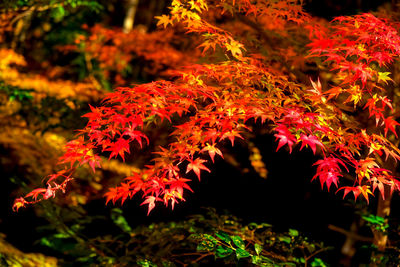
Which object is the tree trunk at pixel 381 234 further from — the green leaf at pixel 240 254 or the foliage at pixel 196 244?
the green leaf at pixel 240 254

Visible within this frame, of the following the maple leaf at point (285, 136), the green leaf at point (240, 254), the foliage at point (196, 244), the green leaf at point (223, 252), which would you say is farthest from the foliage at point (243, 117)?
the foliage at point (196, 244)

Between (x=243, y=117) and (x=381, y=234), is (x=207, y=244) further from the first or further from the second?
(x=381, y=234)

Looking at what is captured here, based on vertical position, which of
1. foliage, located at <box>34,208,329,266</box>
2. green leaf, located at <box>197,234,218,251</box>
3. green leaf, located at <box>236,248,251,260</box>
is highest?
green leaf, located at <box>236,248,251,260</box>

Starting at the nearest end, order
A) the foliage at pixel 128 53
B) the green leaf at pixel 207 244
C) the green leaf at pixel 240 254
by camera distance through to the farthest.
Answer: the green leaf at pixel 240 254
the green leaf at pixel 207 244
the foliage at pixel 128 53

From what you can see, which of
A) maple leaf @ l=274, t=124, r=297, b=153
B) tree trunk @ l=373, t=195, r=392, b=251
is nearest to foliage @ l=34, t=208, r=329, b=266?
tree trunk @ l=373, t=195, r=392, b=251

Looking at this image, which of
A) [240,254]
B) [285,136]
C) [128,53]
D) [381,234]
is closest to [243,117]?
[285,136]

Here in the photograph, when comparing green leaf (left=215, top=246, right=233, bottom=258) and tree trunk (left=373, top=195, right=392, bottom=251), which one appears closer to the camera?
green leaf (left=215, top=246, right=233, bottom=258)

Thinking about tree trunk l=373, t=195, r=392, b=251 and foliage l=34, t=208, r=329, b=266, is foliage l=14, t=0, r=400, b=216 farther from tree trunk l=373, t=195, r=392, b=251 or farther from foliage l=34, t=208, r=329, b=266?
tree trunk l=373, t=195, r=392, b=251

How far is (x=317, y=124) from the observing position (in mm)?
2469

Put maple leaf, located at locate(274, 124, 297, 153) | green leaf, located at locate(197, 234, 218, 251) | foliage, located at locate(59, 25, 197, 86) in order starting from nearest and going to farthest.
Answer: maple leaf, located at locate(274, 124, 297, 153) → green leaf, located at locate(197, 234, 218, 251) → foliage, located at locate(59, 25, 197, 86)

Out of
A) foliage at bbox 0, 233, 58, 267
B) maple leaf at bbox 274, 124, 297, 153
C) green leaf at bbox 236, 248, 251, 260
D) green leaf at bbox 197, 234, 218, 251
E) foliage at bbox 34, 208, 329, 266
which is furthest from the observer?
foliage at bbox 0, 233, 58, 267

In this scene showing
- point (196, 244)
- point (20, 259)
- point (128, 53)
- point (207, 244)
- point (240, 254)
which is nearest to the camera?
point (240, 254)

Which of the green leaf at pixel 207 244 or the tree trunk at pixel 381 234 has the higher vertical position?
the green leaf at pixel 207 244

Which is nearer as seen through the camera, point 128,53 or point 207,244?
point 207,244
